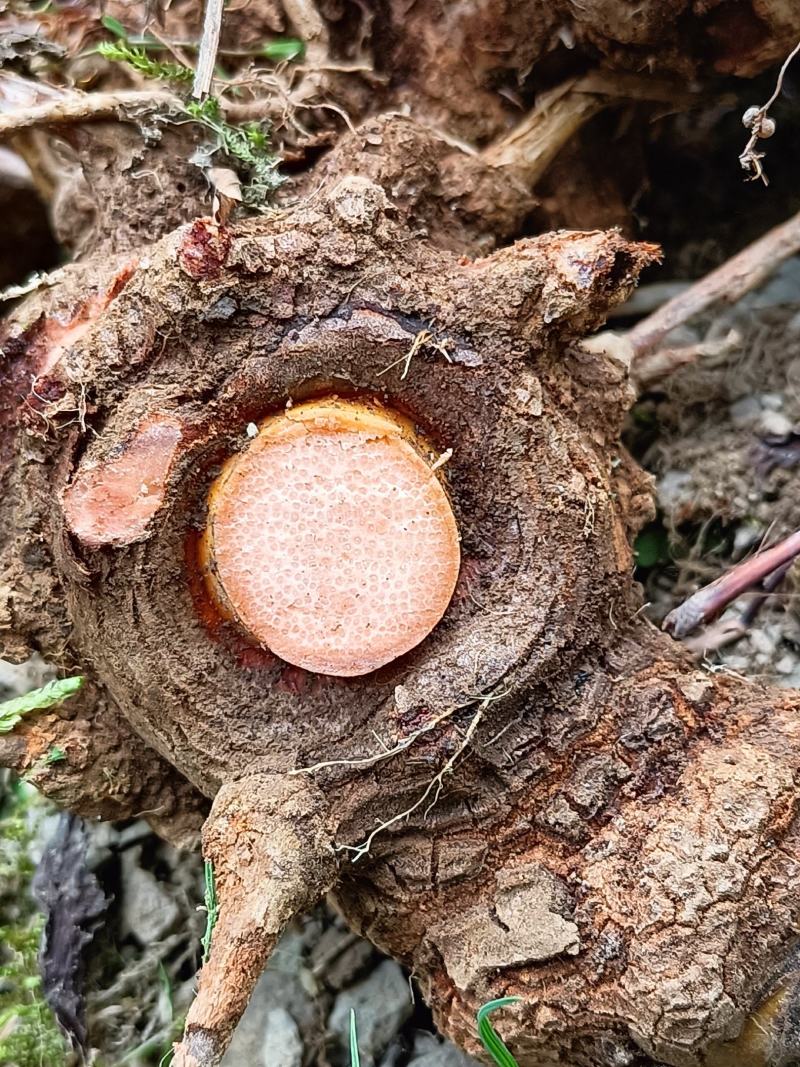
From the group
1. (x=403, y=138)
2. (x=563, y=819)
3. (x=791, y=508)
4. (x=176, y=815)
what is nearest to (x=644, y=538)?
(x=791, y=508)

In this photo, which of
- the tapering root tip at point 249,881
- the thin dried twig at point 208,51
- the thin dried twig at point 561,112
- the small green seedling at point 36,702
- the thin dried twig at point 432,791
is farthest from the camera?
the thin dried twig at point 561,112

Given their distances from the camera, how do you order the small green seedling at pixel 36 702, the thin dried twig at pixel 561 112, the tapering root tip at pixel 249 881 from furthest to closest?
the thin dried twig at pixel 561 112 < the small green seedling at pixel 36 702 < the tapering root tip at pixel 249 881

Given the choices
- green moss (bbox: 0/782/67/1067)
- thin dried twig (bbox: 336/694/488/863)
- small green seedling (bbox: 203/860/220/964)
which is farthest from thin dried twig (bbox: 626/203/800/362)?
green moss (bbox: 0/782/67/1067)

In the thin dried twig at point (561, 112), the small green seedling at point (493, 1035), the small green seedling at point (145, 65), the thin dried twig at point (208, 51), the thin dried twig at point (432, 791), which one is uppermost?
the thin dried twig at point (561, 112)

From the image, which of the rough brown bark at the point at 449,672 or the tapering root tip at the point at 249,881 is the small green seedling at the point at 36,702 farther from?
the tapering root tip at the point at 249,881

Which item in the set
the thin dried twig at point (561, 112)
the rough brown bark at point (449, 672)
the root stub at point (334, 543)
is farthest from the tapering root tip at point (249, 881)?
the thin dried twig at point (561, 112)

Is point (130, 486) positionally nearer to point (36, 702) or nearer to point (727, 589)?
point (36, 702)

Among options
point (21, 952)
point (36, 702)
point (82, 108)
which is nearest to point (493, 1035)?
point (36, 702)
